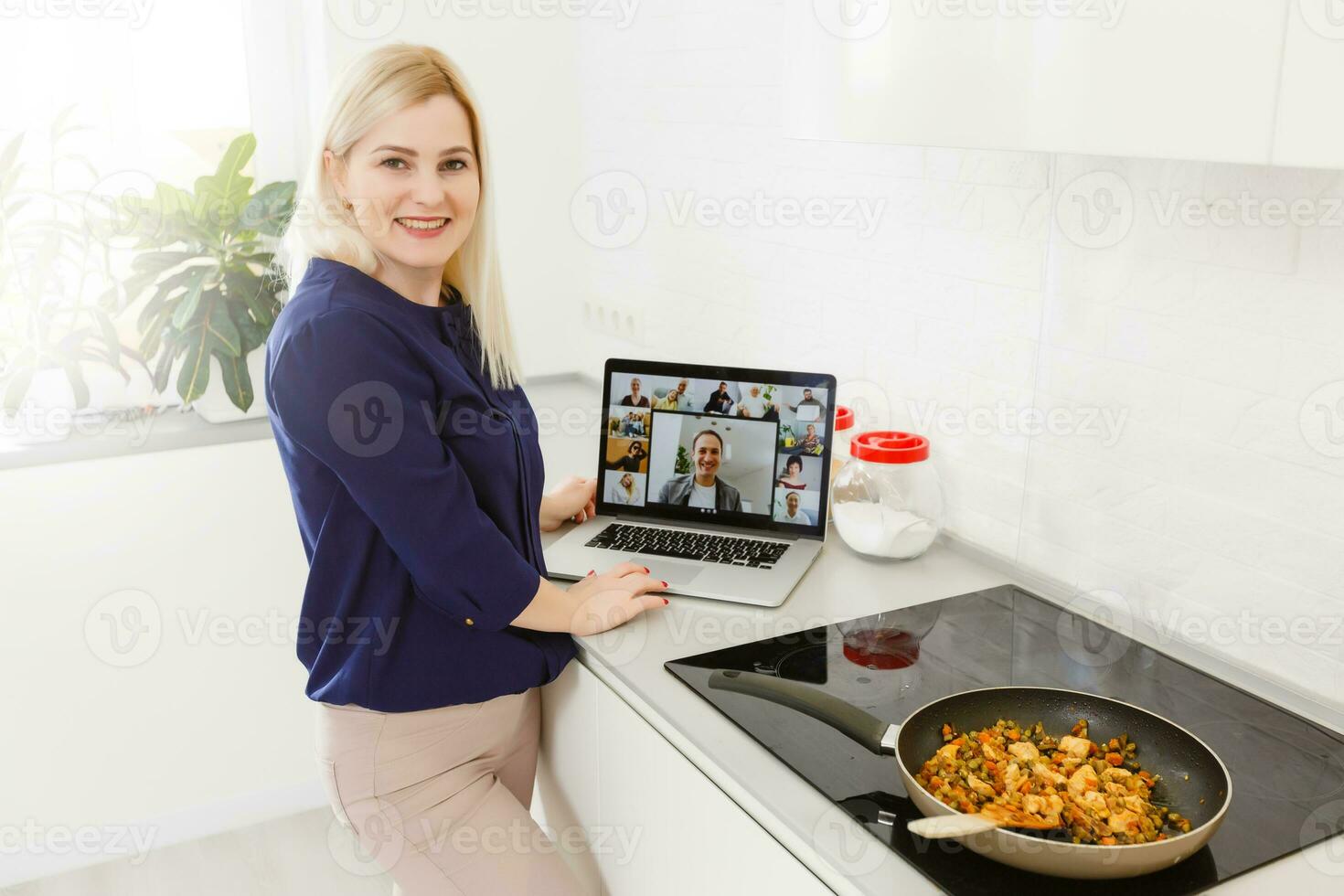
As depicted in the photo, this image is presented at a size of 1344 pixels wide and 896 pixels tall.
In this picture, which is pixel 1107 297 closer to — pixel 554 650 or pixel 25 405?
pixel 554 650

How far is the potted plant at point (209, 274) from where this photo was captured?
2.37 metres

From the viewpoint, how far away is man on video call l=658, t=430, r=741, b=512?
1743mm

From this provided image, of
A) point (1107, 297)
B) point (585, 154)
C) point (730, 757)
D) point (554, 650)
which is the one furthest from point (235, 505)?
point (1107, 297)

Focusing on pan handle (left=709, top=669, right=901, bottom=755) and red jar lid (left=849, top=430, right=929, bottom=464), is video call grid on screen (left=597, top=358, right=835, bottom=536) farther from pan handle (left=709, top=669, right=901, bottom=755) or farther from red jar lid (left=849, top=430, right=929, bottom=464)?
pan handle (left=709, top=669, right=901, bottom=755)

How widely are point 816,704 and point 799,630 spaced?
0.23m

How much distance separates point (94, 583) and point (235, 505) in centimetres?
31

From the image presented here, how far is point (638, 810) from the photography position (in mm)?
1370

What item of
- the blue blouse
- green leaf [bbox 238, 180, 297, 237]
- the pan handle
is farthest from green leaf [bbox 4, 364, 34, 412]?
the pan handle

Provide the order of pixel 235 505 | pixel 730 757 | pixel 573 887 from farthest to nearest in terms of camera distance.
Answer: pixel 235 505, pixel 573 887, pixel 730 757

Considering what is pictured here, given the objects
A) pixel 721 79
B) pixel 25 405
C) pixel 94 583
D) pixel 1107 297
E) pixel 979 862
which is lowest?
pixel 94 583

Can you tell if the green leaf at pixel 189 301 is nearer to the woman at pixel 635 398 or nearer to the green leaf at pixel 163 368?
the green leaf at pixel 163 368

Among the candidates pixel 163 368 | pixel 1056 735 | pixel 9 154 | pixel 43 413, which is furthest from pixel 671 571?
pixel 9 154

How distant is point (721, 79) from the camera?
215 cm

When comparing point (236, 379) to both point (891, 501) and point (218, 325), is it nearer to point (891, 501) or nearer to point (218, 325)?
point (218, 325)
